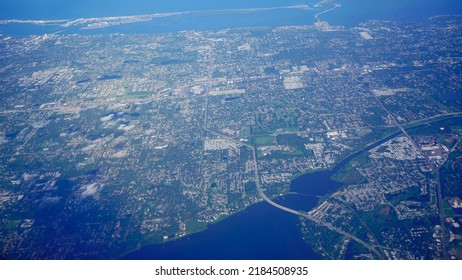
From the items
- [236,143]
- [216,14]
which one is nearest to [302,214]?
[236,143]

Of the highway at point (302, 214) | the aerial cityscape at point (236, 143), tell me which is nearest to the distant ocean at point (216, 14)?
the aerial cityscape at point (236, 143)

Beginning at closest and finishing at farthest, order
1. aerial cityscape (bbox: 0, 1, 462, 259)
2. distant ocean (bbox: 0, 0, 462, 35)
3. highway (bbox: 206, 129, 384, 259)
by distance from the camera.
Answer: highway (bbox: 206, 129, 384, 259) < aerial cityscape (bbox: 0, 1, 462, 259) < distant ocean (bbox: 0, 0, 462, 35)

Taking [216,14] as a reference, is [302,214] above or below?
below

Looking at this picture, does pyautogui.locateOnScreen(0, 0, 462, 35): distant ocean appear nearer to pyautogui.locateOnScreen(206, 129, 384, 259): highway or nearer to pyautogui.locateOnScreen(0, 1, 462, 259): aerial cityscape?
pyautogui.locateOnScreen(0, 1, 462, 259): aerial cityscape

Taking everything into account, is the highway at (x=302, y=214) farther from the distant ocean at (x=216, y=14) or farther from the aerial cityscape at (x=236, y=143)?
the distant ocean at (x=216, y=14)

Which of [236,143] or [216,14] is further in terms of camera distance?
[216,14]

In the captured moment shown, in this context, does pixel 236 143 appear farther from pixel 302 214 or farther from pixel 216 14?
pixel 216 14

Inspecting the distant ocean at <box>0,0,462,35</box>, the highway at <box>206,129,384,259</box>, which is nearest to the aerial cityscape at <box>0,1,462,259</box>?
the highway at <box>206,129,384,259</box>
